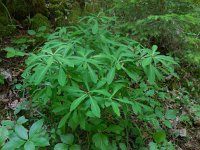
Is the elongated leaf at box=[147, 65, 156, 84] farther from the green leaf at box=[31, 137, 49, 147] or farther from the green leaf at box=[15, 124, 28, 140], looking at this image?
the green leaf at box=[15, 124, 28, 140]

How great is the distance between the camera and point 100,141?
2736 millimetres

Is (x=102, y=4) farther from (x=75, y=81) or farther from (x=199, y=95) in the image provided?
(x=75, y=81)

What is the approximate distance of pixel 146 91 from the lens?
346 centimetres

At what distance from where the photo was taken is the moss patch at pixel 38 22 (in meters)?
4.44

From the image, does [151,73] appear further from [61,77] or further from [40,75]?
[40,75]

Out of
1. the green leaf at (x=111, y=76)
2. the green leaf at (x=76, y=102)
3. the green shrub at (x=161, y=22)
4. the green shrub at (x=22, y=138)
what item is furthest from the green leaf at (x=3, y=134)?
the green shrub at (x=161, y=22)

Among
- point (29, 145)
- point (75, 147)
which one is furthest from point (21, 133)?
point (75, 147)

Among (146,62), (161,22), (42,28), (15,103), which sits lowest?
(15,103)

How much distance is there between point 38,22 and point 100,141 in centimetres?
234

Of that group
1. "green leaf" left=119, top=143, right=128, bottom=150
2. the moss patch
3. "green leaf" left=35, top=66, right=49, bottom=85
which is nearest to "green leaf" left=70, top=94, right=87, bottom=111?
"green leaf" left=35, top=66, right=49, bottom=85

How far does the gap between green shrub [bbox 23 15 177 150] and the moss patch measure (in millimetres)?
1346

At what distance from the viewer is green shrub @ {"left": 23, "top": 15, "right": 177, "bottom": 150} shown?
8.33 feet

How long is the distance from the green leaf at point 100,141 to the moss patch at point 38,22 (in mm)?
2240

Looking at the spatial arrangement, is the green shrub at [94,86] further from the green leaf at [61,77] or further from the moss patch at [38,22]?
the moss patch at [38,22]
